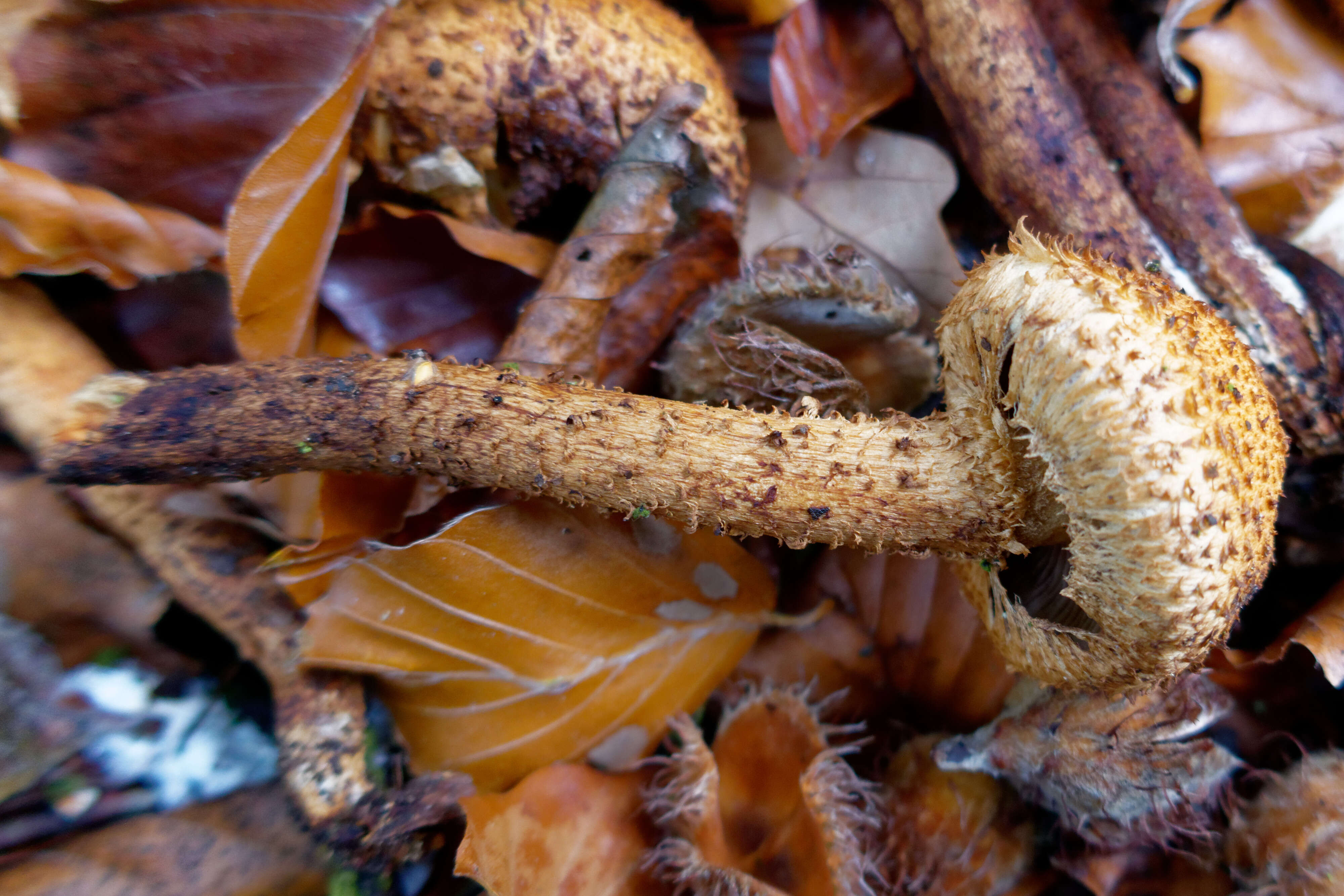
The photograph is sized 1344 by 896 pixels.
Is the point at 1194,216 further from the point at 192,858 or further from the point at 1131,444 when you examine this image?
the point at 192,858

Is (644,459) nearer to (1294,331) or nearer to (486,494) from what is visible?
(486,494)

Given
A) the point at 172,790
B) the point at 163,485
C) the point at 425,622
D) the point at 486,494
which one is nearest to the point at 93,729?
the point at 172,790

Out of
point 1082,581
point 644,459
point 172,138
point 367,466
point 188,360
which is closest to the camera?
point 1082,581

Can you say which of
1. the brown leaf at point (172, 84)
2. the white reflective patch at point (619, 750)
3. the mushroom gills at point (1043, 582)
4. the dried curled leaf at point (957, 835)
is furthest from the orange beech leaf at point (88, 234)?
the dried curled leaf at point (957, 835)

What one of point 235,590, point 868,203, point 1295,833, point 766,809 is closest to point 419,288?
point 235,590

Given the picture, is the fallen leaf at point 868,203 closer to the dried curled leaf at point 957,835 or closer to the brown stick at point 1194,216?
the brown stick at point 1194,216

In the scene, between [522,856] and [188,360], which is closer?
[522,856]
